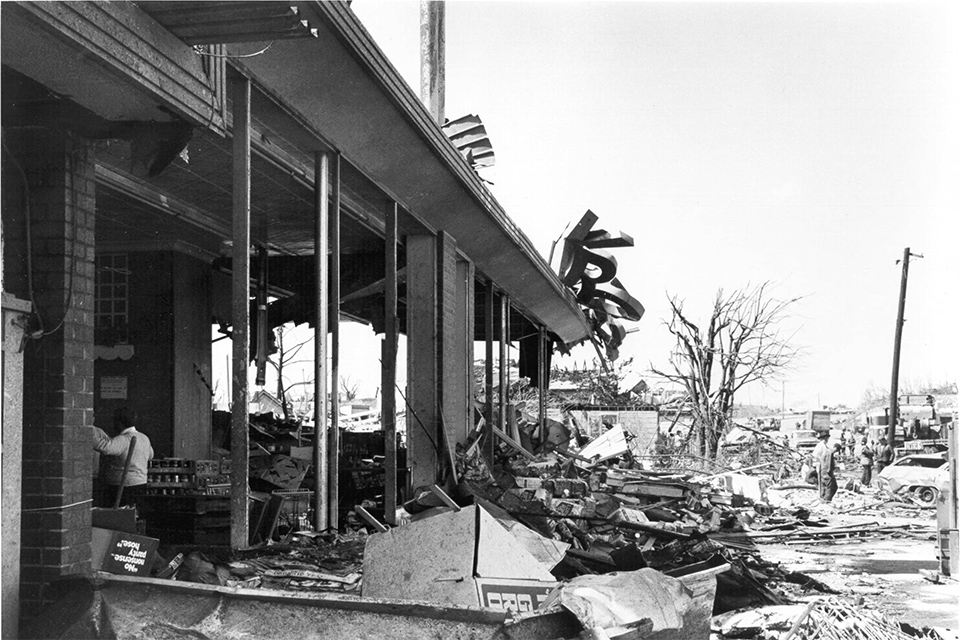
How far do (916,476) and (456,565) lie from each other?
1935 centimetres

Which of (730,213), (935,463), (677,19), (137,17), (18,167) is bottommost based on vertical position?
(935,463)

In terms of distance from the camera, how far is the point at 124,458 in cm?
813

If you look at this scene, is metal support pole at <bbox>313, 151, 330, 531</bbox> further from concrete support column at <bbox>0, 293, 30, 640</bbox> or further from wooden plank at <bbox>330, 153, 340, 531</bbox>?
concrete support column at <bbox>0, 293, 30, 640</bbox>

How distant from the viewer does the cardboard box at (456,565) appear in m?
5.58

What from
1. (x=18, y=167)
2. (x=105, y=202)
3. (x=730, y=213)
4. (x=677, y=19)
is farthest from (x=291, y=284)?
(x=730, y=213)

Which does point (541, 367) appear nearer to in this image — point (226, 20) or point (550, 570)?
point (550, 570)

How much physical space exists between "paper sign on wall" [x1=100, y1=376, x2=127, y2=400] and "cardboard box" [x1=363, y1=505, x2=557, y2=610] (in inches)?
286

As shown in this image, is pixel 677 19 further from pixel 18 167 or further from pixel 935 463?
pixel 935 463

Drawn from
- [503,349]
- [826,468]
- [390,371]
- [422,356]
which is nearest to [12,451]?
[390,371]

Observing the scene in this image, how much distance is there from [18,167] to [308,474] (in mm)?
7552

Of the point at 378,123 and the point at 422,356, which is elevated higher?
the point at 378,123

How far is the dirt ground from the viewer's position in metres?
8.36

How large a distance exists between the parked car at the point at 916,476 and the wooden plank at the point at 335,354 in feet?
56.4

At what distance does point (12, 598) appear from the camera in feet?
15.6
